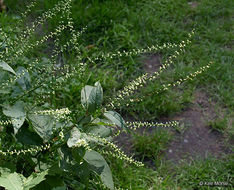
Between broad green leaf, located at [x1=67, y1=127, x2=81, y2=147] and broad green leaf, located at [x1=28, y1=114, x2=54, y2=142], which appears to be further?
broad green leaf, located at [x1=28, y1=114, x2=54, y2=142]

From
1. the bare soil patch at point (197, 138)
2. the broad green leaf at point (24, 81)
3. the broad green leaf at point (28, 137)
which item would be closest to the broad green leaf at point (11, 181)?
the broad green leaf at point (28, 137)

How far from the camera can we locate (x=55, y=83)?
230cm

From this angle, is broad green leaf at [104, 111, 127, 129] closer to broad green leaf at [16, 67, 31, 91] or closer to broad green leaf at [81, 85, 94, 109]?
broad green leaf at [81, 85, 94, 109]

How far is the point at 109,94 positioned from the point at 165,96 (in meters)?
0.54

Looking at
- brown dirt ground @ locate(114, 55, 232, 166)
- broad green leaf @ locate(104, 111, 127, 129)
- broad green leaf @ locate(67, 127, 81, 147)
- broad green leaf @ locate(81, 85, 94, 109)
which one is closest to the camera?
broad green leaf @ locate(67, 127, 81, 147)

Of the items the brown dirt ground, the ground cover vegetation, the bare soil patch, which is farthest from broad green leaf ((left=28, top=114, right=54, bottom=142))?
the bare soil patch

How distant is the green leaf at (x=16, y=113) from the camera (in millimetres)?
1877

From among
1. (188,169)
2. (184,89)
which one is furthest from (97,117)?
(184,89)

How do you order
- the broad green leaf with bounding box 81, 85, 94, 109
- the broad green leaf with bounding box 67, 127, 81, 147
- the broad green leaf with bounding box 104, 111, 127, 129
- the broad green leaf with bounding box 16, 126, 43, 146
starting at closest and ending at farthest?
the broad green leaf with bounding box 67, 127, 81, 147, the broad green leaf with bounding box 104, 111, 127, 129, the broad green leaf with bounding box 81, 85, 94, 109, the broad green leaf with bounding box 16, 126, 43, 146

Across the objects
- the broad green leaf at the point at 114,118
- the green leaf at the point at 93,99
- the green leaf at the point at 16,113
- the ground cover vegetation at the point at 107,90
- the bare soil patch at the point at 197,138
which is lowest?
the bare soil patch at the point at 197,138

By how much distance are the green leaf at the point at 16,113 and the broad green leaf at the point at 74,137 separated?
0.30m

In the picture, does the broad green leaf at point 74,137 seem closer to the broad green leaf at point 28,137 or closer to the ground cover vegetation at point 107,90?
the ground cover vegetation at point 107,90

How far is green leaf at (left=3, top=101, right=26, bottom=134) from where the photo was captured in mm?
1877

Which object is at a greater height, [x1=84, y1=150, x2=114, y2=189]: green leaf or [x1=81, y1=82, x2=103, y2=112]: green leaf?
[x1=81, y1=82, x2=103, y2=112]: green leaf
